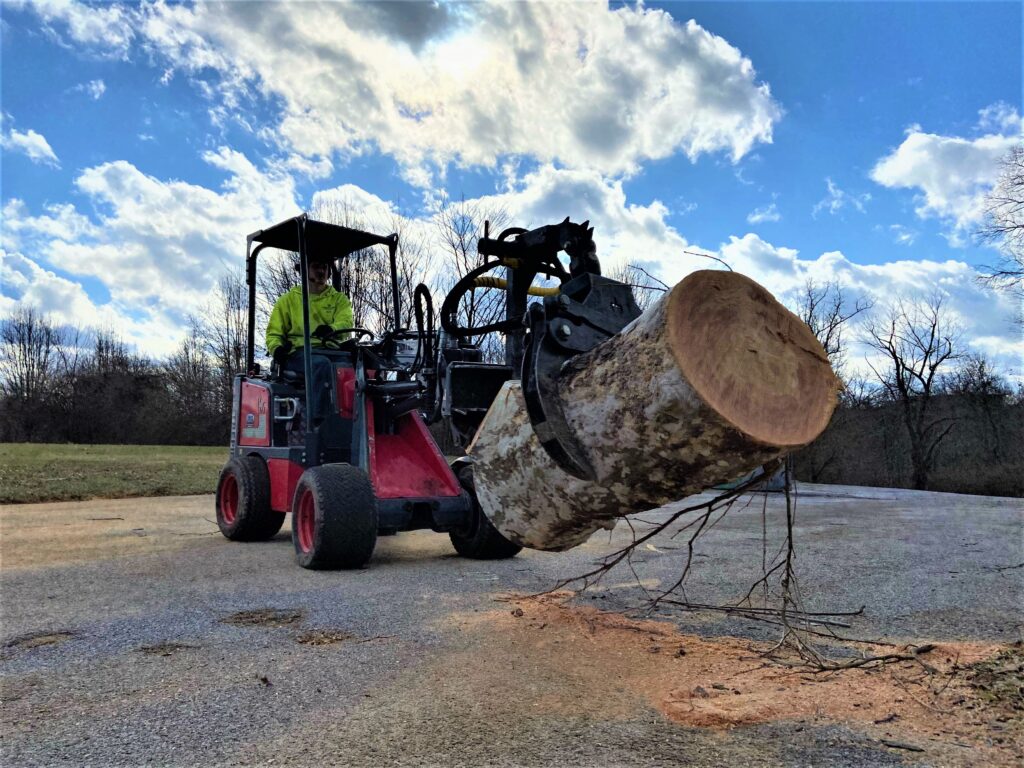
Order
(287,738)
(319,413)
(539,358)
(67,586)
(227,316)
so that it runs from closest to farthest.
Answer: (287,738)
(539,358)
(67,586)
(319,413)
(227,316)

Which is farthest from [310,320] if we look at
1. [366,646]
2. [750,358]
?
[750,358]

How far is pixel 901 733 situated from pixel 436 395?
8.65 feet

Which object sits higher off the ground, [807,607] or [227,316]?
[227,316]

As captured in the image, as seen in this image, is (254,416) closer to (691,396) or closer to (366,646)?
(366,646)

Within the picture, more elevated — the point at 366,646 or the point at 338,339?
the point at 338,339

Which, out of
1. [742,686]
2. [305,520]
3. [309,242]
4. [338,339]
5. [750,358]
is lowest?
[742,686]

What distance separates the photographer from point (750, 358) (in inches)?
97.6

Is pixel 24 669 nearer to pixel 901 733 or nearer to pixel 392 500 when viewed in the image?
pixel 392 500

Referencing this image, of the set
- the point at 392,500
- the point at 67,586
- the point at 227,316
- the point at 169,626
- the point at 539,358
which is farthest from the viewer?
the point at 227,316

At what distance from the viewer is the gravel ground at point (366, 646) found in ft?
7.62

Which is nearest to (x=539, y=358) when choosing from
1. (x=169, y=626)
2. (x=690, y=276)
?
(x=690, y=276)

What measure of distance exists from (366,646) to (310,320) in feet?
11.5

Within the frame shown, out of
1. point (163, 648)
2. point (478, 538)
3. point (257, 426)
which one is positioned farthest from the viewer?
point (257, 426)

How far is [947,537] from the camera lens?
7.80 meters
